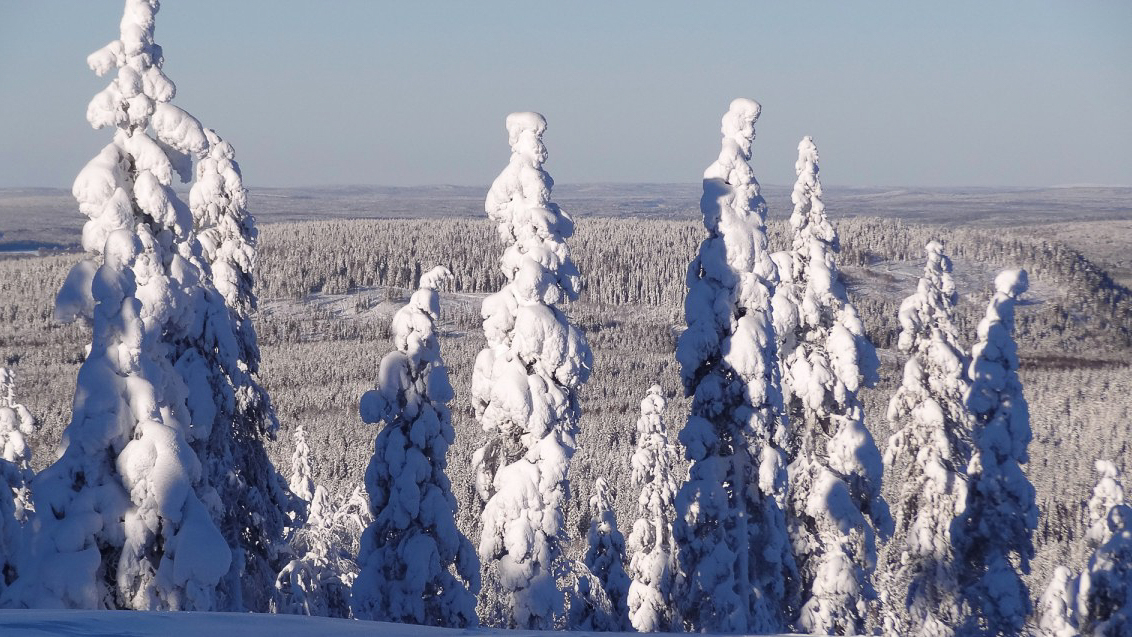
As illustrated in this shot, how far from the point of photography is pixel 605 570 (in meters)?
27.9

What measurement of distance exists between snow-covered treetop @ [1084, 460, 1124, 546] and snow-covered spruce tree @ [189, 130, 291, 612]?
16.8m

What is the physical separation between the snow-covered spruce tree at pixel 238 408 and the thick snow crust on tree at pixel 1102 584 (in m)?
16.3

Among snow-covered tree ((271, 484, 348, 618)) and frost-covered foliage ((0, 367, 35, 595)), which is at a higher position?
frost-covered foliage ((0, 367, 35, 595))

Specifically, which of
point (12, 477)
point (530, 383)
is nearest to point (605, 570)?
point (530, 383)

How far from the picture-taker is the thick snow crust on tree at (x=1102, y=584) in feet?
81.1

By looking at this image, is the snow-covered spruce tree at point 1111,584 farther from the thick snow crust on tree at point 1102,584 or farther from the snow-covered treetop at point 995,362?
the snow-covered treetop at point 995,362

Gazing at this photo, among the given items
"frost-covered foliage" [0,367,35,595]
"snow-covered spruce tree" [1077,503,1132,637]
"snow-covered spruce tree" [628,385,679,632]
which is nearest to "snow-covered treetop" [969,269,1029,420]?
"snow-covered spruce tree" [1077,503,1132,637]

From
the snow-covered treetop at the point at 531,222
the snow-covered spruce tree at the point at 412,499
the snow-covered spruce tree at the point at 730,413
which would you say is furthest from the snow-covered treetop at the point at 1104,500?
the snow-covered spruce tree at the point at 412,499

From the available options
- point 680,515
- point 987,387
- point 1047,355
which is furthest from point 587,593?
point 1047,355

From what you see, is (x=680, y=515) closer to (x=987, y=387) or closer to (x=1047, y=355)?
(x=987, y=387)

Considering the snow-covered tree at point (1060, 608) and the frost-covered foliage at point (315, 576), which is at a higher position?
the frost-covered foliage at point (315, 576)

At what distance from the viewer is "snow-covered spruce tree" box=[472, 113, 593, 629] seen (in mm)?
18797

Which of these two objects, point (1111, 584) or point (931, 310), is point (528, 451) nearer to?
point (931, 310)

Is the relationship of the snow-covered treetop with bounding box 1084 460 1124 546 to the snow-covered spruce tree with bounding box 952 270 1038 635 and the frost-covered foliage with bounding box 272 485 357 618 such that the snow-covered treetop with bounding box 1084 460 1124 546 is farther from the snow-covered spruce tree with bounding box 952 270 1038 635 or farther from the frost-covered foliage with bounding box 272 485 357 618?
the frost-covered foliage with bounding box 272 485 357 618
